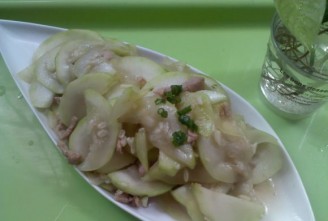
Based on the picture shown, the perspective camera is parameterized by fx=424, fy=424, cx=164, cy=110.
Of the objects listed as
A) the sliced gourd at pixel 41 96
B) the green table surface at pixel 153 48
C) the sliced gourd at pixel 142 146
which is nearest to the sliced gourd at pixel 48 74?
the sliced gourd at pixel 41 96

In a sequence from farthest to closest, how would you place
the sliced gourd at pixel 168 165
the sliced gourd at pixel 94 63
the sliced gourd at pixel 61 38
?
the sliced gourd at pixel 61 38 < the sliced gourd at pixel 94 63 < the sliced gourd at pixel 168 165

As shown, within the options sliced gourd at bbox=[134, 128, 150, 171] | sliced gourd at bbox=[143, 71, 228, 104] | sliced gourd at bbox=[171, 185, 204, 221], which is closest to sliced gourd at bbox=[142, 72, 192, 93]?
sliced gourd at bbox=[143, 71, 228, 104]

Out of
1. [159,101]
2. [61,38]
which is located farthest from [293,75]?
[61,38]

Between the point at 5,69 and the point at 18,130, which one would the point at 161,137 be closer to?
the point at 18,130

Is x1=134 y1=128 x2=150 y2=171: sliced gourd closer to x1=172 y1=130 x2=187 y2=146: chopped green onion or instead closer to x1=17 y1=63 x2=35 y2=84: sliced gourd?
x1=172 y1=130 x2=187 y2=146: chopped green onion

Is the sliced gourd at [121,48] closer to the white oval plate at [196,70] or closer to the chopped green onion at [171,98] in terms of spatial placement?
the white oval plate at [196,70]

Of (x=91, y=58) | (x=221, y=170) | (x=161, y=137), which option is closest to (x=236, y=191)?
(x=221, y=170)
